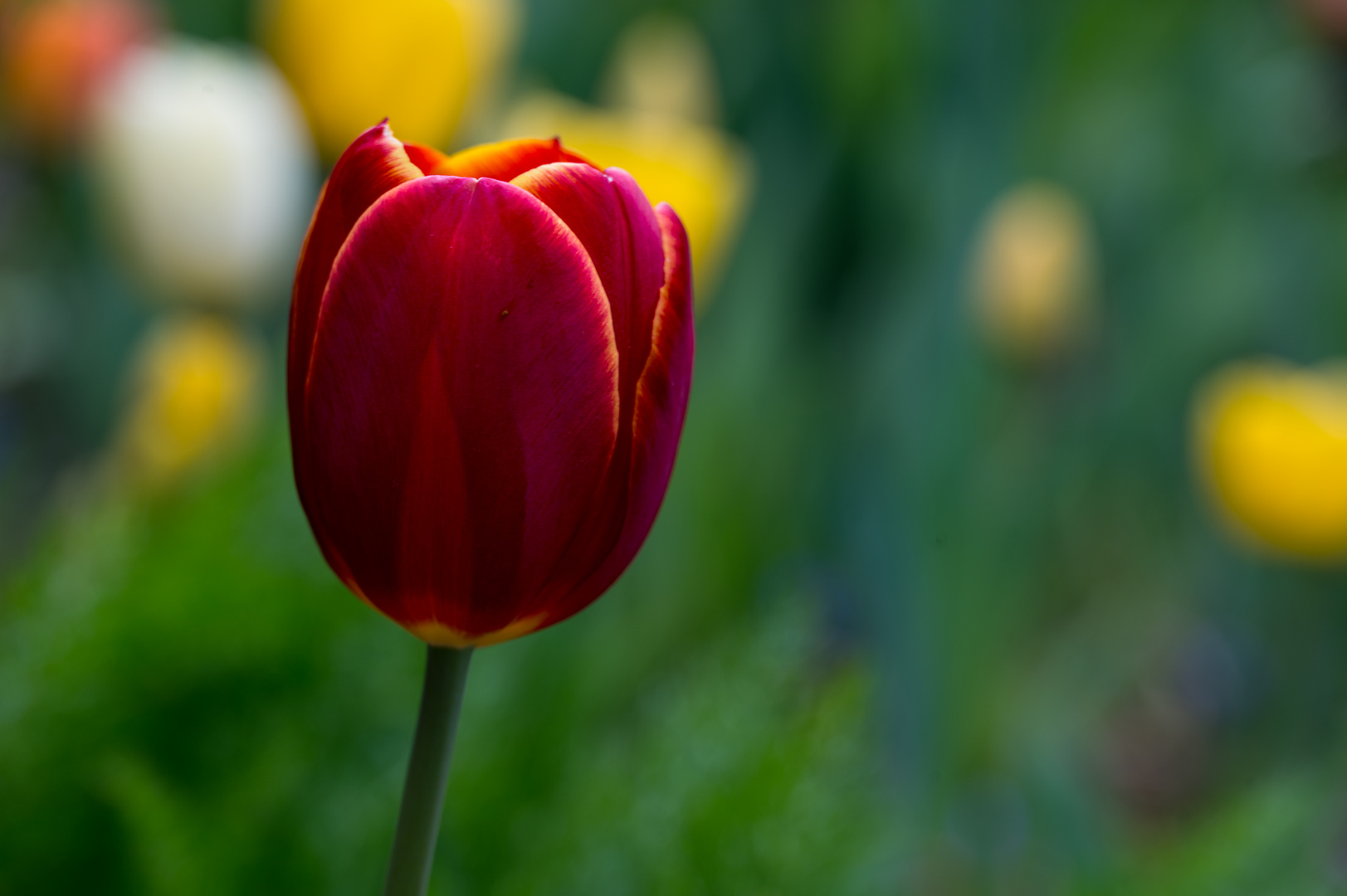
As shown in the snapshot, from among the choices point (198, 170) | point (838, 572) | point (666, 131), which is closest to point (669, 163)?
point (666, 131)

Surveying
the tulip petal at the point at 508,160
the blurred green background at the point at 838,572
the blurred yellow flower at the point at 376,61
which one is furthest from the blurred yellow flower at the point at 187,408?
the tulip petal at the point at 508,160

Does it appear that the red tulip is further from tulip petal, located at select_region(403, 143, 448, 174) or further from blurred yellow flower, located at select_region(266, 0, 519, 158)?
blurred yellow flower, located at select_region(266, 0, 519, 158)

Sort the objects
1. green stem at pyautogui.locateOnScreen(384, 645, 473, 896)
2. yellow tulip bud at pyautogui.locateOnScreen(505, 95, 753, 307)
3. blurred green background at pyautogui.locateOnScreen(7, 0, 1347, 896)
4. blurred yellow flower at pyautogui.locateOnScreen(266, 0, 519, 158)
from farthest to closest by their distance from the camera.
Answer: blurred yellow flower at pyautogui.locateOnScreen(266, 0, 519, 158), yellow tulip bud at pyautogui.locateOnScreen(505, 95, 753, 307), blurred green background at pyautogui.locateOnScreen(7, 0, 1347, 896), green stem at pyautogui.locateOnScreen(384, 645, 473, 896)

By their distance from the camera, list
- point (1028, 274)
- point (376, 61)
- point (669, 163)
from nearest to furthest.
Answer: point (669, 163) < point (376, 61) < point (1028, 274)

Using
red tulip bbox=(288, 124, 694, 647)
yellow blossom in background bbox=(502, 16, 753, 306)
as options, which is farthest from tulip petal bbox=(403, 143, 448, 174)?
yellow blossom in background bbox=(502, 16, 753, 306)

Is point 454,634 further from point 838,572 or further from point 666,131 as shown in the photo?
point 838,572

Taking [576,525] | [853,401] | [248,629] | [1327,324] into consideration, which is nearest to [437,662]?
[576,525]
